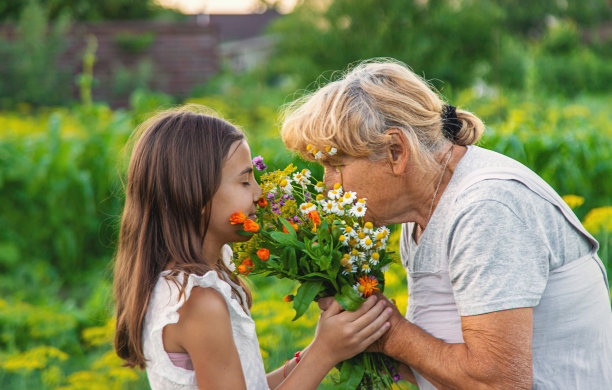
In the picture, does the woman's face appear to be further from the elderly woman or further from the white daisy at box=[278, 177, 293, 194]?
the white daisy at box=[278, 177, 293, 194]

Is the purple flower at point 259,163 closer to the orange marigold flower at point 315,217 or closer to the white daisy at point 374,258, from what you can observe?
the orange marigold flower at point 315,217

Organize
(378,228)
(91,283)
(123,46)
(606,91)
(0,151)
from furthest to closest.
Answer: (606,91) < (123,46) < (0,151) < (91,283) < (378,228)

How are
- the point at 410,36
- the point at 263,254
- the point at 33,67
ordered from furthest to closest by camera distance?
the point at 410,36 < the point at 33,67 < the point at 263,254

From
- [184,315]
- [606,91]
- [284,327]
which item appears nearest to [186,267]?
[184,315]

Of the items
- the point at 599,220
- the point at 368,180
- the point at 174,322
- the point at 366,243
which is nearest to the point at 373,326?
the point at 366,243

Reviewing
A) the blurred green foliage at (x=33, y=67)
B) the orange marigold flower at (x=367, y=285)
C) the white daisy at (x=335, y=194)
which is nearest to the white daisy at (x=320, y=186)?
the white daisy at (x=335, y=194)

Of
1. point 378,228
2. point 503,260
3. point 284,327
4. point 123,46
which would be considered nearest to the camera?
point 503,260

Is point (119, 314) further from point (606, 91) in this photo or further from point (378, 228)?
point (606, 91)

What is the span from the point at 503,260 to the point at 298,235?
620 millimetres

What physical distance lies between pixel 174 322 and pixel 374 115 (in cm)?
87

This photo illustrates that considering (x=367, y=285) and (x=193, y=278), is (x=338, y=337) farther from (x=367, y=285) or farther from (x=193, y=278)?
(x=193, y=278)

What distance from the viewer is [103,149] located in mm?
5867

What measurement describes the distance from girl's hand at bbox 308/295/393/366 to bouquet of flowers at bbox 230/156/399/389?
37mm

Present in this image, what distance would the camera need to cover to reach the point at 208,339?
1.84m
